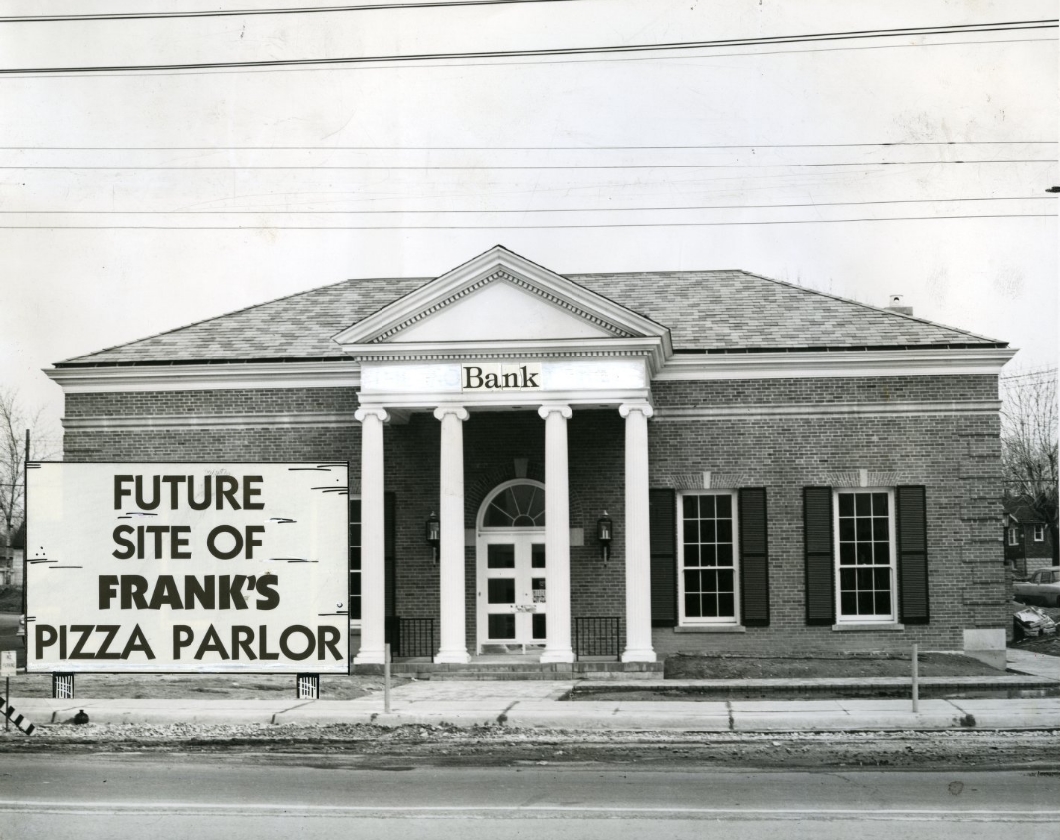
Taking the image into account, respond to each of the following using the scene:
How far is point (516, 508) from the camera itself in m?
22.1

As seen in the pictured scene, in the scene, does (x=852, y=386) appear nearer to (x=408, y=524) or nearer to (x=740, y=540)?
(x=740, y=540)

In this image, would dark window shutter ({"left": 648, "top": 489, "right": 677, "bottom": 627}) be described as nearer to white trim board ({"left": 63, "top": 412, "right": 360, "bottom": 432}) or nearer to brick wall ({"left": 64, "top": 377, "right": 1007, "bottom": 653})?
brick wall ({"left": 64, "top": 377, "right": 1007, "bottom": 653})

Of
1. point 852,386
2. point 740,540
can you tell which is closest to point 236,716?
point 740,540

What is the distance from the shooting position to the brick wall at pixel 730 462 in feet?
69.6

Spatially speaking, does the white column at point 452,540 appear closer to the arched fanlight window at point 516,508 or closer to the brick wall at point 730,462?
the brick wall at point 730,462

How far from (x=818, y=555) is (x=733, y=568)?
1575 millimetres

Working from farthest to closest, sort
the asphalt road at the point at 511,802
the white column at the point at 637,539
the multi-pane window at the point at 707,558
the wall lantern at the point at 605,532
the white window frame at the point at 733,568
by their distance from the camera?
the multi-pane window at the point at 707,558, the white window frame at the point at 733,568, the wall lantern at the point at 605,532, the white column at the point at 637,539, the asphalt road at the point at 511,802

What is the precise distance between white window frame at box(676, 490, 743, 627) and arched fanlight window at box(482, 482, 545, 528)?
2612 mm

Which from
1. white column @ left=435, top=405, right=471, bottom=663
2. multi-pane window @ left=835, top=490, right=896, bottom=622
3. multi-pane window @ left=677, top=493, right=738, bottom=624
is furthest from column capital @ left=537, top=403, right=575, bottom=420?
multi-pane window @ left=835, top=490, right=896, bottom=622

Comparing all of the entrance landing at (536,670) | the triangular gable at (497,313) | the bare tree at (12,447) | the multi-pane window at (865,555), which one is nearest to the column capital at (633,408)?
the triangular gable at (497,313)

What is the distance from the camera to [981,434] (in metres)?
21.2

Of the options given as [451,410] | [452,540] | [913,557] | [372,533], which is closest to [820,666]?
[913,557]

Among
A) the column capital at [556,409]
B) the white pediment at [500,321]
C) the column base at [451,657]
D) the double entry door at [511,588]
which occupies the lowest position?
the column base at [451,657]

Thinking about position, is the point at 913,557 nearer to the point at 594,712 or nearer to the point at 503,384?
the point at 503,384
